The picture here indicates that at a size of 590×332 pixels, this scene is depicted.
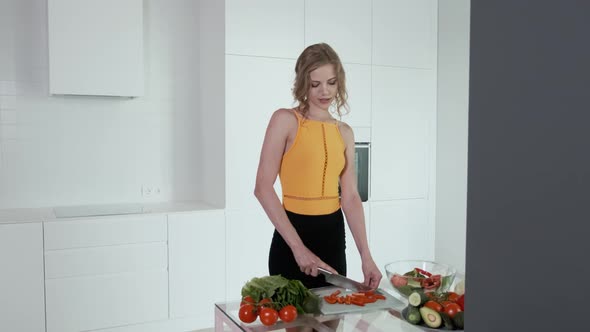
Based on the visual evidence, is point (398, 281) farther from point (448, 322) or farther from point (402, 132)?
point (402, 132)

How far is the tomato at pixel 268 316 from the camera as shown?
4.34ft

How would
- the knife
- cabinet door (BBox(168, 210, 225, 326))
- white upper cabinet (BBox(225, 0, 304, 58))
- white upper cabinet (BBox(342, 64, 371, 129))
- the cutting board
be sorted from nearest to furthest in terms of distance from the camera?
the cutting board, the knife, cabinet door (BBox(168, 210, 225, 326)), white upper cabinet (BBox(225, 0, 304, 58)), white upper cabinet (BBox(342, 64, 371, 129))

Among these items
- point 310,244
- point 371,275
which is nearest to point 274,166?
point 310,244

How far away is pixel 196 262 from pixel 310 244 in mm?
1722

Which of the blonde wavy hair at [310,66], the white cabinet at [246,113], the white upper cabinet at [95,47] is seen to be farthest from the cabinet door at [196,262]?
the blonde wavy hair at [310,66]

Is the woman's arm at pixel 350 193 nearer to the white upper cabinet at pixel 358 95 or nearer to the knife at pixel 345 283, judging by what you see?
the knife at pixel 345 283

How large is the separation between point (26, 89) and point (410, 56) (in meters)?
2.90

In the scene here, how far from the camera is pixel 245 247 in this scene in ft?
12.5

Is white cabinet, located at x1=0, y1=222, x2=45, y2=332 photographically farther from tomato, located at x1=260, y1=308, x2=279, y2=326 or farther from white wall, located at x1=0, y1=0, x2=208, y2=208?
tomato, located at x1=260, y1=308, x2=279, y2=326

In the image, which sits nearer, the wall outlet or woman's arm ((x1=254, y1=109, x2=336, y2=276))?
woman's arm ((x1=254, y1=109, x2=336, y2=276))

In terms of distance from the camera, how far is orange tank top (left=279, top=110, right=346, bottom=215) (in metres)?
2.06

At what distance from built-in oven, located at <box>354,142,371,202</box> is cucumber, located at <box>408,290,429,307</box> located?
2.87 meters

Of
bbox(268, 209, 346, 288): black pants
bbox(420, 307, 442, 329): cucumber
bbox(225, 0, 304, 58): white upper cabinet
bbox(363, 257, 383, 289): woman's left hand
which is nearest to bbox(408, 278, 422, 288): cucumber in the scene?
bbox(420, 307, 442, 329): cucumber

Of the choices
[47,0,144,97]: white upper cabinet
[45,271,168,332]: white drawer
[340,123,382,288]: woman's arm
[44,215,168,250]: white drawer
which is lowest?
[45,271,168,332]: white drawer
